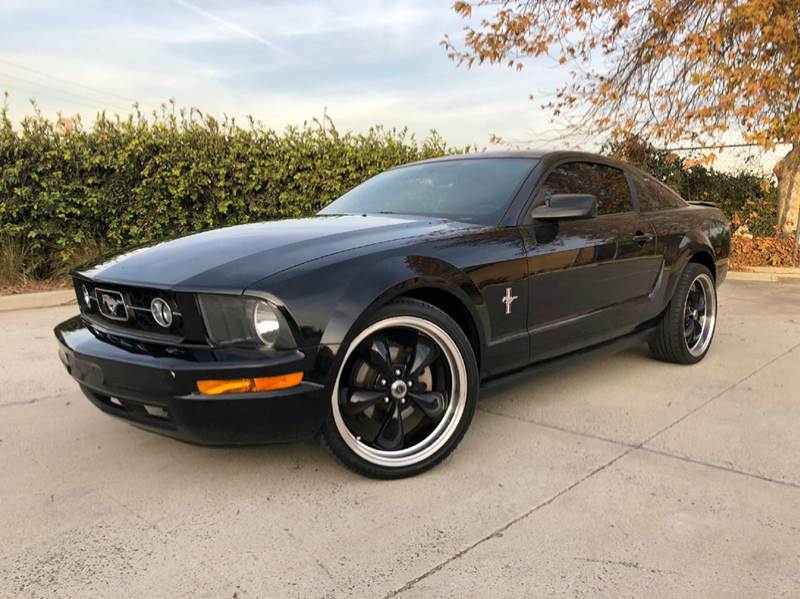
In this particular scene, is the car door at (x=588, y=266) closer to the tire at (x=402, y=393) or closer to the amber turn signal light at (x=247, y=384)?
the tire at (x=402, y=393)

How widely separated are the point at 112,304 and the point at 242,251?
601mm

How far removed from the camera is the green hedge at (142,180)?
25.0 feet

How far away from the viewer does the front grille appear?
8.02 feet

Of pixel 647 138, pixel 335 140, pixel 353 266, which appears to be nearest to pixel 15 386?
pixel 353 266

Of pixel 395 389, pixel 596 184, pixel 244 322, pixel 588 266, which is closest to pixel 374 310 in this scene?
pixel 395 389

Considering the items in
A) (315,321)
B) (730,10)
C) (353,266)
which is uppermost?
(730,10)

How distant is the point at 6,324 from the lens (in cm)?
618

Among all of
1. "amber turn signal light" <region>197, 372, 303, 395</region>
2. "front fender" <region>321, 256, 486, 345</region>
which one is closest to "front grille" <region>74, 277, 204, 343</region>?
"amber turn signal light" <region>197, 372, 303, 395</region>

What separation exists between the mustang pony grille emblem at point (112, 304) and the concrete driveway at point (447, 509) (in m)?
0.69

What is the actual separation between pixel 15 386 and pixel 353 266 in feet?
9.27

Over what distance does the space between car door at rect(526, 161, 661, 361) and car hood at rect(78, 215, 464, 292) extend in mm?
569

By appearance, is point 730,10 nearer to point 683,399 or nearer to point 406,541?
point 683,399

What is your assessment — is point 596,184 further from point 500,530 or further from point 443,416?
point 500,530

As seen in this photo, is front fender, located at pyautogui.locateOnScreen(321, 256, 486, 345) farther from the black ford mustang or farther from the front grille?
the front grille
